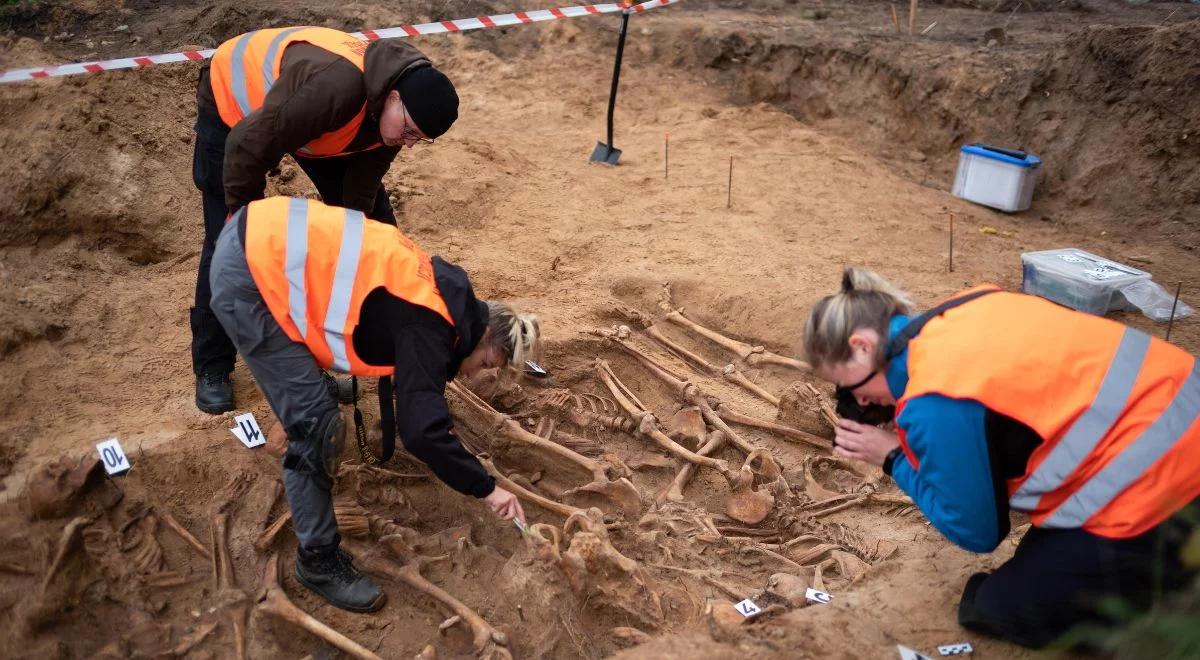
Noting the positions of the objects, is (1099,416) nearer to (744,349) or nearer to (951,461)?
(951,461)

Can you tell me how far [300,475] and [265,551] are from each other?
0.51 meters

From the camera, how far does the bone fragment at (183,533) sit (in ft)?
11.9

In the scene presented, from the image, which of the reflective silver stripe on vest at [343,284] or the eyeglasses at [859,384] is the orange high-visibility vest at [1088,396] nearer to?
the eyeglasses at [859,384]

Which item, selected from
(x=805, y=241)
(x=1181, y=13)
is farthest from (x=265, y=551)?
(x=1181, y=13)

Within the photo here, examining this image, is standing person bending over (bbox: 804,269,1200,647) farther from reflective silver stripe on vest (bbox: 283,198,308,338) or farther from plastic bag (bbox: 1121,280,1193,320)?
plastic bag (bbox: 1121,280,1193,320)

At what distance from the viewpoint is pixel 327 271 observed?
311 centimetres

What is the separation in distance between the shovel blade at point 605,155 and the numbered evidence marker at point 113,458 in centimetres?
563

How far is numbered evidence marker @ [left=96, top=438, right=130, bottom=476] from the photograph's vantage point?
3777 millimetres

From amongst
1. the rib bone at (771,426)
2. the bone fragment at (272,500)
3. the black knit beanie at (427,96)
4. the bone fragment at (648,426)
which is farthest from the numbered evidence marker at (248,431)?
the rib bone at (771,426)

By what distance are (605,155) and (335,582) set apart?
5.95 metres

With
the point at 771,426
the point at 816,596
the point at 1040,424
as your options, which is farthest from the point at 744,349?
the point at 1040,424

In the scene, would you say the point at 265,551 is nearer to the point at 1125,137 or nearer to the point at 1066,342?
the point at 1066,342

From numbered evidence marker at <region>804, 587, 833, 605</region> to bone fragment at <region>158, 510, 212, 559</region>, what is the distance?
244 cm

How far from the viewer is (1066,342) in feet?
8.53
